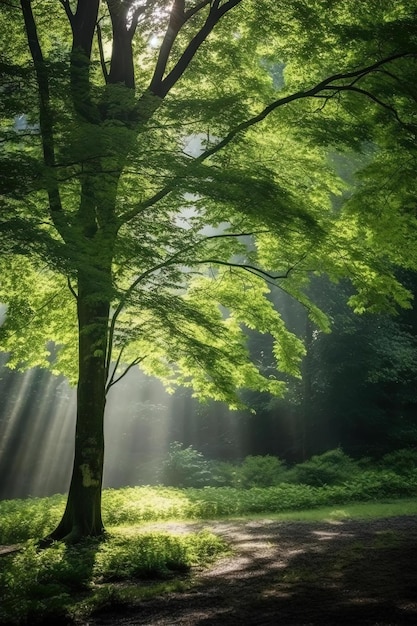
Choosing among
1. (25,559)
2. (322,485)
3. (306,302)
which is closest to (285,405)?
(322,485)

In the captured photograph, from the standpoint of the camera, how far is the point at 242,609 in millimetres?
4910

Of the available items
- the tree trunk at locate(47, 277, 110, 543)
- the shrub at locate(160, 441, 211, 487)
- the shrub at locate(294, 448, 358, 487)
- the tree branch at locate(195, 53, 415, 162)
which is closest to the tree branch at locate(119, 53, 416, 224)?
the tree branch at locate(195, 53, 415, 162)

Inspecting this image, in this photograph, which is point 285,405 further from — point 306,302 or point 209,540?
point 209,540

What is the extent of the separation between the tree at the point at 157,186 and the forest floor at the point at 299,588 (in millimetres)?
3252

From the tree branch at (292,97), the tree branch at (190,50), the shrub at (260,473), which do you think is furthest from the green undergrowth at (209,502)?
the tree branch at (190,50)

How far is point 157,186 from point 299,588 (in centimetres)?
629

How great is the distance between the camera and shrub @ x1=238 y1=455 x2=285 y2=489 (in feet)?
61.8

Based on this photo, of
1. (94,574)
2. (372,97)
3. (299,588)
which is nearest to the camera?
(299,588)

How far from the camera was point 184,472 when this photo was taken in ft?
74.0

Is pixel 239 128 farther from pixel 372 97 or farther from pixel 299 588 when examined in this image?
pixel 299 588

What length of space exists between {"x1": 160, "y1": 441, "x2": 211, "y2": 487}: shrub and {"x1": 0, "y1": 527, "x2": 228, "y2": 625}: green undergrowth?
13.3m

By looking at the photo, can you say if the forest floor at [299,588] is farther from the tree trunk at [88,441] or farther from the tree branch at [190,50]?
the tree branch at [190,50]

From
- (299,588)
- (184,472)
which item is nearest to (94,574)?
(299,588)

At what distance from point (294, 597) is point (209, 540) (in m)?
3.28
